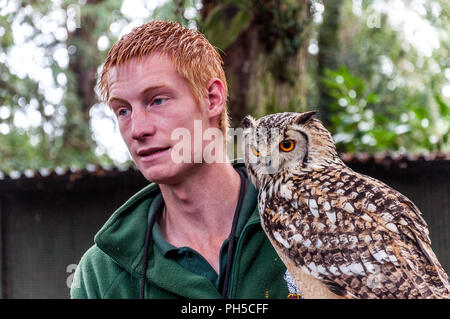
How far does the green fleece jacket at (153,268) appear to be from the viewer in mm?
1065

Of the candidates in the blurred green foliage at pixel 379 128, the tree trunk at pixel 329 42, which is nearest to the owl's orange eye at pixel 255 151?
the blurred green foliage at pixel 379 128

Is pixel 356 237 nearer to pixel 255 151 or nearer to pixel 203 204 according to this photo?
pixel 255 151

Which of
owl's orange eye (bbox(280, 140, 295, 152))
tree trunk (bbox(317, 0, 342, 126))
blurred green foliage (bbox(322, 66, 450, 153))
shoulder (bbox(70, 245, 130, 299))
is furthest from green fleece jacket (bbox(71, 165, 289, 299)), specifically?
tree trunk (bbox(317, 0, 342, 126))

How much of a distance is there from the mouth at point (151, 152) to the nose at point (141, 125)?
0.03 meters

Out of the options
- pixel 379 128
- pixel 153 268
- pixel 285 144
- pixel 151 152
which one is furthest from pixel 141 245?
pixel 379 128

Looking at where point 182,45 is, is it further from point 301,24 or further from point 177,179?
point 301,24

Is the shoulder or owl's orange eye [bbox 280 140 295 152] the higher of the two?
owl's orange eye [bbox 280 140 295 152]

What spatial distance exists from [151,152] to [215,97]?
0.22 metres

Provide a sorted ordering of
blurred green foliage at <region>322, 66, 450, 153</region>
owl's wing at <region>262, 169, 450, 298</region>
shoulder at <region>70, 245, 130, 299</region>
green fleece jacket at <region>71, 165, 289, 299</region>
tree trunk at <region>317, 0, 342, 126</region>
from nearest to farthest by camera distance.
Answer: owl's wing at <region>262, 169, 450, 298</region> < green fleece jacket at <region>71, 165, 289, 299</region> < shoulder at <region>70, 245, 130, 299</region> < blurred green foliage at <region>322, 66, 450, 153</region> < tree trunk at <region>317, 0, 342, 126</region>

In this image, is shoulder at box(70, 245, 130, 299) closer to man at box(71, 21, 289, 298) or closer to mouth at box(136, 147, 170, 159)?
→ man at box(71, 21, 289, 298)

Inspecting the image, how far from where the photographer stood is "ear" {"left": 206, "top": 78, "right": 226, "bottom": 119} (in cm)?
101

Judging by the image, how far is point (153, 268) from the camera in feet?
3.75

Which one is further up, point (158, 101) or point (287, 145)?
point (158, 101)

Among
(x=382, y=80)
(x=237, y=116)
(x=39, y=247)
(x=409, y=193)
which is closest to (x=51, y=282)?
(x=39, y=247)
